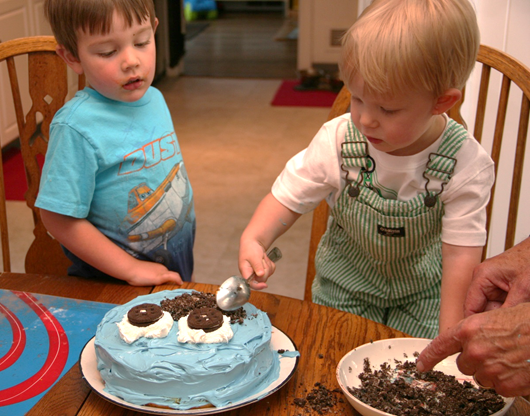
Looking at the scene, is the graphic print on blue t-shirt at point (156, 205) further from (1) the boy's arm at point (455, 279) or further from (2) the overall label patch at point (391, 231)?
(1) the boy's arm at point (455, 279)

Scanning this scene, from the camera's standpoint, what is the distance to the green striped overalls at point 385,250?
3.84ft

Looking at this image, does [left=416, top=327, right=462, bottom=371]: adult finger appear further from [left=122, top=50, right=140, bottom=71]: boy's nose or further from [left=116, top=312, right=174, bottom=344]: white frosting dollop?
[left=122, top=50, right=140, bottom=71]: boy's nose

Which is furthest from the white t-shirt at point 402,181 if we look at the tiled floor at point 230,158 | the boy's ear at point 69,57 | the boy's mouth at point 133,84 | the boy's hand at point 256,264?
the tiled floor at point 230,158

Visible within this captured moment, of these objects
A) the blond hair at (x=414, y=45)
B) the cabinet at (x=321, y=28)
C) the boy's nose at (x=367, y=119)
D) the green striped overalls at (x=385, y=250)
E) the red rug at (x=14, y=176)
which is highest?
the blond hair at (x=414, y=45)

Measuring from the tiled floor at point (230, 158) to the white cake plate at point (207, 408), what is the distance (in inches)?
74.7

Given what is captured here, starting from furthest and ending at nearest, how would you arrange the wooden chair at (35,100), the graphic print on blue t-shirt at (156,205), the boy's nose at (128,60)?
1. the wooden chair at (35,100)
2. the graphic print on blue t-shirt at (156,205)
3. the boy's nose at (128,60)

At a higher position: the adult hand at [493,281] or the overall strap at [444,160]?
the overall strap at [444,160]

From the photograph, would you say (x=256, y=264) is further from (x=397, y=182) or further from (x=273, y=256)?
(x=397, y=182)

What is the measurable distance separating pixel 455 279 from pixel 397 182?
0.71ft

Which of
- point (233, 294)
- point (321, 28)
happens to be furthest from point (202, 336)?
point (321, 28)

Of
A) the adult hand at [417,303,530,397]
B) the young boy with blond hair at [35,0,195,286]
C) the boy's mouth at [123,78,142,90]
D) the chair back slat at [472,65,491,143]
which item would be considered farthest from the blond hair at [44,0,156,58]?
the adult hand at [417,303,530,397]

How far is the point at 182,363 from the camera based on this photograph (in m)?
0.84

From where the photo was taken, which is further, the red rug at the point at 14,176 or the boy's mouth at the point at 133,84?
the red rug at the point at 14,176

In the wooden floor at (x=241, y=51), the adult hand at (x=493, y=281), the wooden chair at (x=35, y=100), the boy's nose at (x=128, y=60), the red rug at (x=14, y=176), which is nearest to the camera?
the adult hand at (x=493, y=281)
